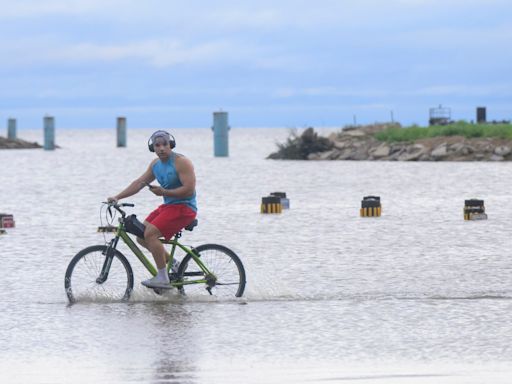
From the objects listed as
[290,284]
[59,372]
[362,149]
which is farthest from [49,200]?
[362,149]

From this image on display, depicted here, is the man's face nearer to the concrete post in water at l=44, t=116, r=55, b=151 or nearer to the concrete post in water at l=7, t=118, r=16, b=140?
the concrete post in water at l=44, t=116, r=55, b=151

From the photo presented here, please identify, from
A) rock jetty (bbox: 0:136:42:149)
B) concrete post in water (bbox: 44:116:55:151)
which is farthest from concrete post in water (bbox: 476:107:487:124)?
rock jetty (bbox: 0:136:42:149)

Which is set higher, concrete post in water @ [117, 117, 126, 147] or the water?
concrete post in water @ [117, 117, 126, 147]

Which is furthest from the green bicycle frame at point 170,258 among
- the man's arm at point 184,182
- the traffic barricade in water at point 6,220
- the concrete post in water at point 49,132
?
the concrete post in water at point 49,132

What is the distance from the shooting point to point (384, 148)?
6825cm

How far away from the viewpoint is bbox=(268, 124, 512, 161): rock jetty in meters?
62.7

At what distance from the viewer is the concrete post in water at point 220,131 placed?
251 feet

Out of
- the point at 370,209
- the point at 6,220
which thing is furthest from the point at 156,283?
the point at 370,209

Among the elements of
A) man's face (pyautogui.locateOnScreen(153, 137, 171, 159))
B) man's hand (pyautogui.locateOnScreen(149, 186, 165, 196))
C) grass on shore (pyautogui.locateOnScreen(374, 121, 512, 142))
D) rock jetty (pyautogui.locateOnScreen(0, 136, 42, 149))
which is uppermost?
rock jetty (pyautogui.locateOnScreen(0, 136, 42, 149))

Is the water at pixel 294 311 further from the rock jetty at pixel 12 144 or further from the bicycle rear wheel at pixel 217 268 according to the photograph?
the rock jetty at pixel 12 144

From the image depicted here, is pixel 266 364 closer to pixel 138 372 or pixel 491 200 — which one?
pixel 138 372

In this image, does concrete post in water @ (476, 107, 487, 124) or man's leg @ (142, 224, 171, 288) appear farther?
concrete post in water @ (476, 107, 487, 124)

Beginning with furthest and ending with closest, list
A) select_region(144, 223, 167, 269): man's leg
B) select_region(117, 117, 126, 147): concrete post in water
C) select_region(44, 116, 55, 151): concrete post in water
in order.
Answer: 1. select_region(117, 117, 126, 147): concrete post in water
2. select_region(44, 116, 55, 151): concrete post in water
3. select_region(144, 223, 167, 269): man's leg

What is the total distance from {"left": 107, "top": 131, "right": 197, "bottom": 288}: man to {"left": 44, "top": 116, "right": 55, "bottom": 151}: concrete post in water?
9211cm
